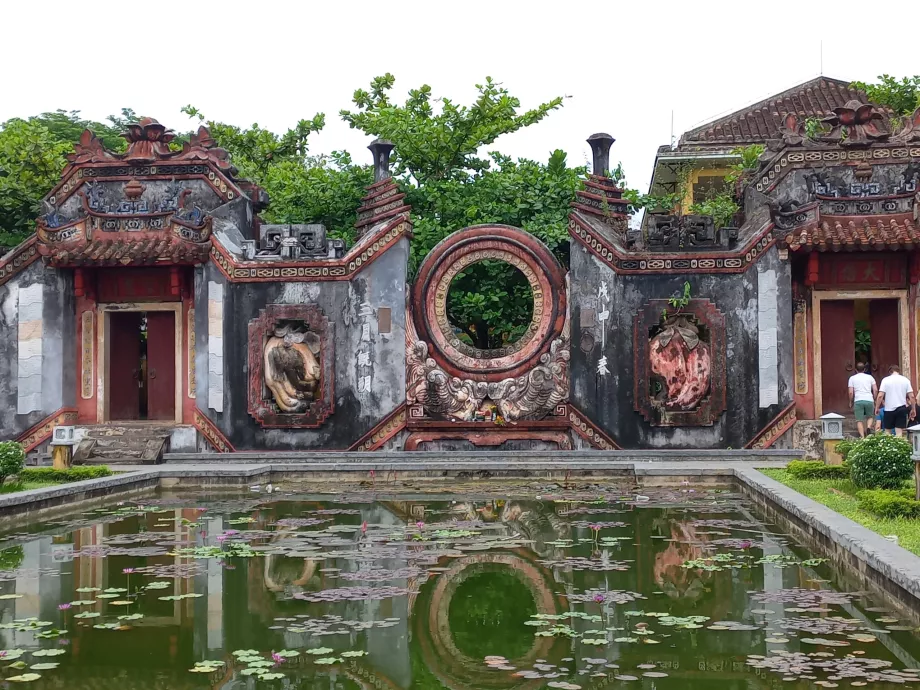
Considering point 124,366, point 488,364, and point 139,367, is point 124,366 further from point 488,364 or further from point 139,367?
point 488,364

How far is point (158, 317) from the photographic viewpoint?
60.5 feet

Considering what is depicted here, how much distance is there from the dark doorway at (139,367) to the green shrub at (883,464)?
11.4 meters

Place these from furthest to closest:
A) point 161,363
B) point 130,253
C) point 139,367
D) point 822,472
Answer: point 139,367, point 161,363, point 130,253, point 822,472

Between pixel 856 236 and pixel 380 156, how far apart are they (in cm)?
756

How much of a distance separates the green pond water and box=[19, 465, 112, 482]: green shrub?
8.28 feet

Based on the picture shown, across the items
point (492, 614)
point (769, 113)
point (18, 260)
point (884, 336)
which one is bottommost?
Result: point (492, 614)

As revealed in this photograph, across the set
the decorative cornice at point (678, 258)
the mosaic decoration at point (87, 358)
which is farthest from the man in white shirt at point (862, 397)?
the mosaic decoration at point (87, 358)

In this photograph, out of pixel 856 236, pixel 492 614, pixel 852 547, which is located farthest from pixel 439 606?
pixel 856 236

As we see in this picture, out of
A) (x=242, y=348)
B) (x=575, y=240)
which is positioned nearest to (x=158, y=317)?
(x=242, y=348)

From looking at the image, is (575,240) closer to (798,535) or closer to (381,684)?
(798,535)

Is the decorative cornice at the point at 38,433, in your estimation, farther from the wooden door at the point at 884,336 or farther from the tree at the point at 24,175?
the wooden door at the point at 884,336

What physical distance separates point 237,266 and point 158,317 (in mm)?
2239

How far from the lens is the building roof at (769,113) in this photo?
27.6 m

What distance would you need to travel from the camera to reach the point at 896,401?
47.8 feet
